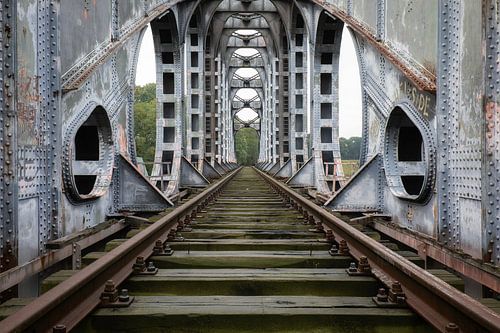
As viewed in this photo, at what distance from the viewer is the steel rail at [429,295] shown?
2449mm

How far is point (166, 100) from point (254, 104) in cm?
5758

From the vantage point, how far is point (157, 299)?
3.34m

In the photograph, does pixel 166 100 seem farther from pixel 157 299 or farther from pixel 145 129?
pixel 145 129

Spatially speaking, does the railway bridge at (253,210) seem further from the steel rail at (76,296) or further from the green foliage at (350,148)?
the green foliage at (350,148)

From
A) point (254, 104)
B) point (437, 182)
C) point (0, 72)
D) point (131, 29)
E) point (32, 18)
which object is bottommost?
point (437, 182)

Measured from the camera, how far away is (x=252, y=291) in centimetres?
367

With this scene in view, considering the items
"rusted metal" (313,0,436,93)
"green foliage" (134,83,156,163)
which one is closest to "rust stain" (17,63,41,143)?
"rusted metal" (313,0,436,93)

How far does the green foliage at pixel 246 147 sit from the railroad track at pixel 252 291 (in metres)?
94.8

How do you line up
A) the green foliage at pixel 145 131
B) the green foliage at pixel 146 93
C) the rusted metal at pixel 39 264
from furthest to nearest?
the green foliage at pixel 146 93, the green foliage at pixel 145 131, the rusted metal at pixel 39 264

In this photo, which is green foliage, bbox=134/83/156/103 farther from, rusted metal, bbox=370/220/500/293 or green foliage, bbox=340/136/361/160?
rusted metal, bbox=370/220/500/293

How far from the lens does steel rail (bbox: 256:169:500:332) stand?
245 centimetres

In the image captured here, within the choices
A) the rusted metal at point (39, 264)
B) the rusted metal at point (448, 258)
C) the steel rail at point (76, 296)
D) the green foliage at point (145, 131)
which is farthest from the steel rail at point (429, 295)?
the green foliage at point (145, 131)

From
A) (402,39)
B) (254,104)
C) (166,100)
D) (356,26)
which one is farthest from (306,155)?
(254,104)

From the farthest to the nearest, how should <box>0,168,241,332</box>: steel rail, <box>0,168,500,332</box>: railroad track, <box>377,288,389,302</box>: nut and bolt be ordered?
<box>377,288,389,302</box>: nut and bolt
<box>0,168,500,332</box>: railroad track
<box>0,168,241,332</box>: steel rail
